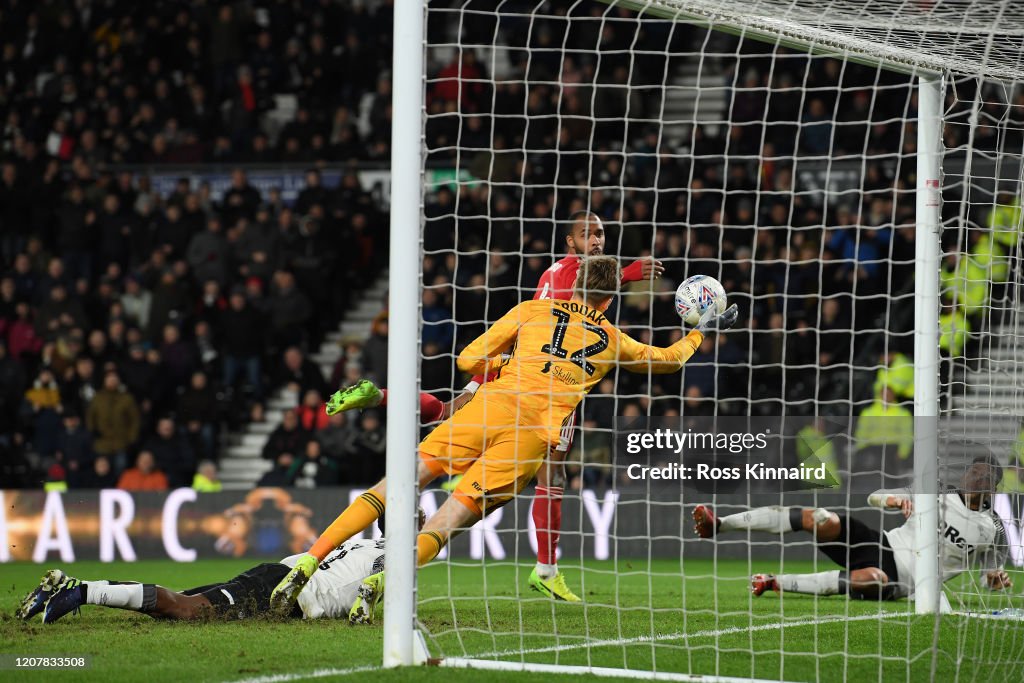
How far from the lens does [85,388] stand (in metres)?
14.5

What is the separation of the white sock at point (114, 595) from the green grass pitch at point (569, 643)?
0.13m

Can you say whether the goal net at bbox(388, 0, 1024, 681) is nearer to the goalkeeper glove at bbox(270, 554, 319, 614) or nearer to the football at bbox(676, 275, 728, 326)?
the football at bbox(676, 275, 728, 326)

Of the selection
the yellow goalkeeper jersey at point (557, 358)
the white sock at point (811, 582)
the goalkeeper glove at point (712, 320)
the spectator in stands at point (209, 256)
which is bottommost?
the white sock at point (811, 582)

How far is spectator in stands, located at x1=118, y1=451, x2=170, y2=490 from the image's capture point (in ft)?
44.1

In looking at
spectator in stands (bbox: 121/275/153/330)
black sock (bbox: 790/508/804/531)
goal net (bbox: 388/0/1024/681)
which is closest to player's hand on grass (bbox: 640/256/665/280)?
goal net (bbox: 388/0/1024/681)

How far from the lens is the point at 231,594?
6703mm

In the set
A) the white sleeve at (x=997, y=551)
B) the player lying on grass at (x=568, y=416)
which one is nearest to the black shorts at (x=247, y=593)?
the player lying on grass at (x=568, y=416)

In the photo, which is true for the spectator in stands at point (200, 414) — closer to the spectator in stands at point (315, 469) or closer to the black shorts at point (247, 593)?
the spectator in stands at point (315, 469)

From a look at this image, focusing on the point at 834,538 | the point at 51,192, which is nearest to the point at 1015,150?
the point at 834,538

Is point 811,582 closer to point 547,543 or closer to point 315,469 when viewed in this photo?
point 547,543

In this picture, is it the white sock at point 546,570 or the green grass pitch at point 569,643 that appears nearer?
the green grass pitch at point 569,643

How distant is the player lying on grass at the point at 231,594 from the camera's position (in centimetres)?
635

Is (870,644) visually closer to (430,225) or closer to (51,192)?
(430,225)

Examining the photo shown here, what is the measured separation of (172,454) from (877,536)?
8088 mm
